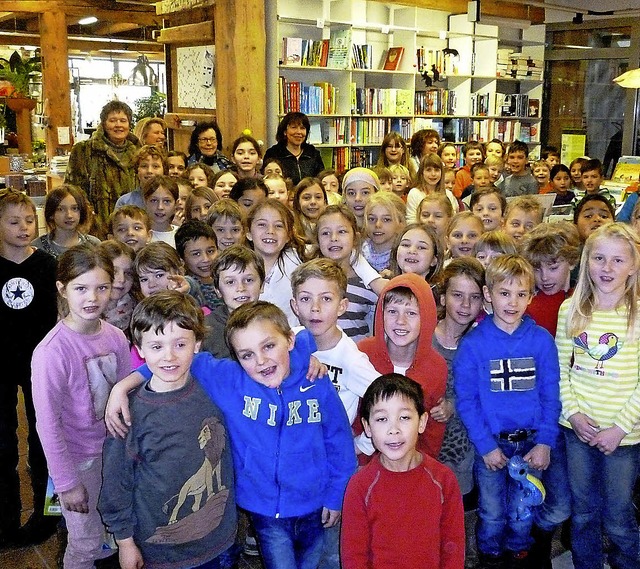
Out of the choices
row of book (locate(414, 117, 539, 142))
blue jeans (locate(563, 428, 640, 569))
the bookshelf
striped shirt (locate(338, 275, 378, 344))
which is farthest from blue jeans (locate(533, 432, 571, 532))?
row of book (locate(414, 117, 539, 142))

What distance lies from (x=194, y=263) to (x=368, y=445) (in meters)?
1.13

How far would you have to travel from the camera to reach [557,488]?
2541 mm

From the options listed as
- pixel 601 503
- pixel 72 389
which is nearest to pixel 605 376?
pixel 601 503

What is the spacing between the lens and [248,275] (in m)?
2.56

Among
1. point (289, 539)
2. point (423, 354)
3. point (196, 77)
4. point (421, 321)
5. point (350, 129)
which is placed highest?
point (196, 77)

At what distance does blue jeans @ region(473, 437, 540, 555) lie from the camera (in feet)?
8.10

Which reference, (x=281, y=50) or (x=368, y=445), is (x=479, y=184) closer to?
(x=281, y=50)

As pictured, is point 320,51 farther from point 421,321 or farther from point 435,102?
point 421,321

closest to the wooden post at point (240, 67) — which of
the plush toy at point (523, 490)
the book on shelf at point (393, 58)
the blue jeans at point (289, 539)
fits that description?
the book on shelf at point (393, 58)

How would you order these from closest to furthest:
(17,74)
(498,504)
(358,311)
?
(498,504) → (358,311) → (17,74)

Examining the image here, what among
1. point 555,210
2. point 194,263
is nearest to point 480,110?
point 555,210

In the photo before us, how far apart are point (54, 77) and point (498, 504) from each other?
805cm

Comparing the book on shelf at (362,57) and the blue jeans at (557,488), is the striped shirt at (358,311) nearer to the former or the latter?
the blue jeans at (557,488)

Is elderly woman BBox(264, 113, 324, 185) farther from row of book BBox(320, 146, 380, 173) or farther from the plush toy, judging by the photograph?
the plush toy
